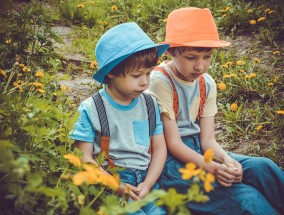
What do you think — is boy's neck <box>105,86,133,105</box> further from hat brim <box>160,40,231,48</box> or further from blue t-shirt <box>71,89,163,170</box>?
hat brim <box>160,40,231,48</box>

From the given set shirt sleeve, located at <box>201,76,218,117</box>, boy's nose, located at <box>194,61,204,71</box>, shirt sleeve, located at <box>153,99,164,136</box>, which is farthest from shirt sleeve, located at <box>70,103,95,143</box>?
shirt sleeve, located at <box>201,76,218,117</box>

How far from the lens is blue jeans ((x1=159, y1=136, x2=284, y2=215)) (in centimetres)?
212

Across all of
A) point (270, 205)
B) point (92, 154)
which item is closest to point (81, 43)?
point (92, 154)

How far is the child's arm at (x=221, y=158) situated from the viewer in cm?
215

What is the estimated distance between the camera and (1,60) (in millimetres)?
2988

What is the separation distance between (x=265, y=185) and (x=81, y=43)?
11.1 ft

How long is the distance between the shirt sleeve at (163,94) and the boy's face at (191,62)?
0.43 ft

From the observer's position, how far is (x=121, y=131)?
2.07 meters

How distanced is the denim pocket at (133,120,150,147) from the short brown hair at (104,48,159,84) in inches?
12.0

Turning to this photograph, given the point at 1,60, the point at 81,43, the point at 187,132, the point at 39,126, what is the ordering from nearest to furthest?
the point at 39,126 < the point at 187,132 < the point at 1,60 < the point at 81,43

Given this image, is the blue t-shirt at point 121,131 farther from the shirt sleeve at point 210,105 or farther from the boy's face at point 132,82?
the shirt sleeve at point 210,105

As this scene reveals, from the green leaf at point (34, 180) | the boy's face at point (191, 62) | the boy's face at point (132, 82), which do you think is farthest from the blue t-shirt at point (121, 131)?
the green leaf at point (34, 180)

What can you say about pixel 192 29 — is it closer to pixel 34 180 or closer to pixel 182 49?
pixel 182 49

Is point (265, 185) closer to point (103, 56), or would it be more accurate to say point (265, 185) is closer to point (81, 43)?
point (103, 56)
